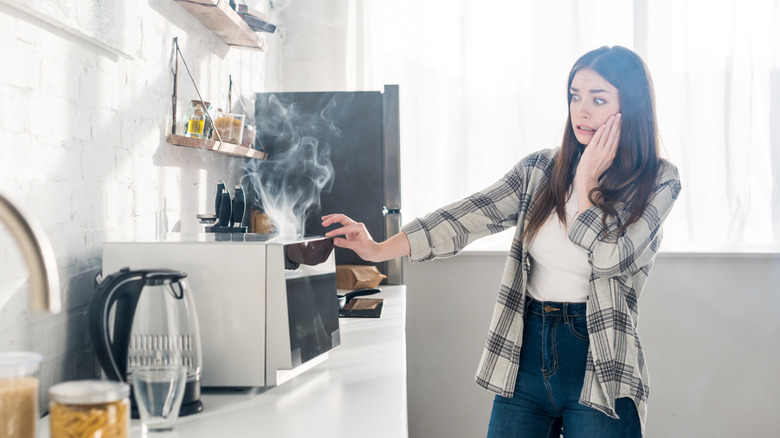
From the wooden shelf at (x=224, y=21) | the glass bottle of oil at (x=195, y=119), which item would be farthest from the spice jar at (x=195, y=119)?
the wooden shelf at (x=224, y=21)

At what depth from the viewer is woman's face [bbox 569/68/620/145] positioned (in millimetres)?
1610

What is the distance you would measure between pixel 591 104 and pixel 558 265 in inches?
16.7

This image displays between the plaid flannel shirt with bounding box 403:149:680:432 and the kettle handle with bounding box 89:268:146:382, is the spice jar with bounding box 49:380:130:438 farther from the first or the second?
the plaid flannel shirt with bounding box 403:149:680:432

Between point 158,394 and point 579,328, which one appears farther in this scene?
point 579,328

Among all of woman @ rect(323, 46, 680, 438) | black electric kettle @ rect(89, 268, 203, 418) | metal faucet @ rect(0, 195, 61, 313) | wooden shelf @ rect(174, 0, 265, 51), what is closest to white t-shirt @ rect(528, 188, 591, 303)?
woman @ rect(323, 46, 680, 438)

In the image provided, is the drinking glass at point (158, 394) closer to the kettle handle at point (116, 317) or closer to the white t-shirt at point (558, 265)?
the kettle handle at point (116, 317)

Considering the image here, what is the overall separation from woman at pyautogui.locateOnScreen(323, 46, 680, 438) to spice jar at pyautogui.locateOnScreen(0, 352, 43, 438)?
904 millimetres

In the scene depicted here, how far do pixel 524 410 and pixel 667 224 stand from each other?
6.09 feet

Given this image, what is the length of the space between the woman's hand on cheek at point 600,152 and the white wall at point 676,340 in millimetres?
1410

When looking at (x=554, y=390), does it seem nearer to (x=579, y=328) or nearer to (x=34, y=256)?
(x=579, y=328)

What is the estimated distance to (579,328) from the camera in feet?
4.89

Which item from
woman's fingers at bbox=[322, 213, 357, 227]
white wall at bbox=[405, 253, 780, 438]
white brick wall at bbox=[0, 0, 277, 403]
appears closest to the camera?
white brick wall at bbox=[0, 0, 277, 403]

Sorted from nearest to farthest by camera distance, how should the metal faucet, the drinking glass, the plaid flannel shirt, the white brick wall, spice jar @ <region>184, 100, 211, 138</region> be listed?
the metal faucet, the drinking glass, the white brick wall, the plaid flannel shirt, spice jar @ <region>184, 100, 211, 138</region>

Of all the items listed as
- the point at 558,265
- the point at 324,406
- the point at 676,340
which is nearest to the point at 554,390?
the point at 558,265
